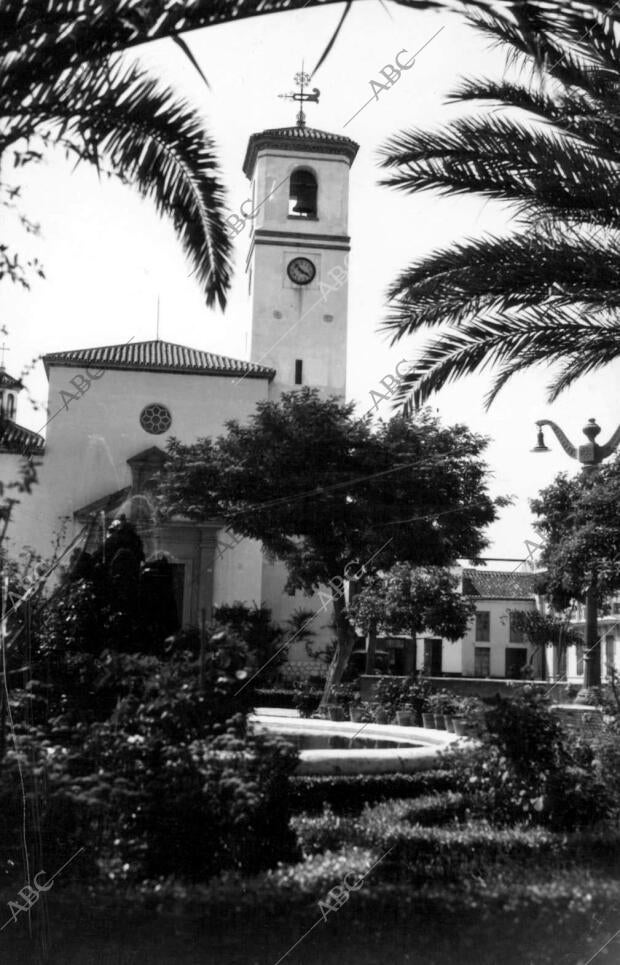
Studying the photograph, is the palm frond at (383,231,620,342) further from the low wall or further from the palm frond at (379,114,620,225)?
the low wall

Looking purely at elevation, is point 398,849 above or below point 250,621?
below

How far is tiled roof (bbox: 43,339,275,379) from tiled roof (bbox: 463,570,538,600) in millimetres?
8443

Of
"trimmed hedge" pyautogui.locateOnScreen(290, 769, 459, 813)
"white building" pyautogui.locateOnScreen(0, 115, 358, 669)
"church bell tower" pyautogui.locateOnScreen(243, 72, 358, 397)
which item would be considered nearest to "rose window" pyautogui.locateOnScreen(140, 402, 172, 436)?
"white building" pyautogui.locateOnScreen(0, 115, 358, 669)

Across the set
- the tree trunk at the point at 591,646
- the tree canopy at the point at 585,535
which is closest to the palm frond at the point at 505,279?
the tree canopy at the point at 585,535

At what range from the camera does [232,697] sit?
451cm

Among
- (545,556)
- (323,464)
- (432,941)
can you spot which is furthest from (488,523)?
(432,941)

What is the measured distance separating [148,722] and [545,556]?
9.47m

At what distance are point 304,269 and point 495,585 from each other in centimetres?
1008

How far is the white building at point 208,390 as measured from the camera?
10.4m

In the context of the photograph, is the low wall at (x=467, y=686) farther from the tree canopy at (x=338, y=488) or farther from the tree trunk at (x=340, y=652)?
the tree canopy at (x=338, y=488)

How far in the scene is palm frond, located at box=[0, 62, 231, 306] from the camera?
386 cm

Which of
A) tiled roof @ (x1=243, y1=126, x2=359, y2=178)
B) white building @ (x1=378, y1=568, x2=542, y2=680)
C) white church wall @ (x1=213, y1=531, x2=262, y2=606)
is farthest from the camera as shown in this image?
white building @ (x1=378, y1=568, x2=542, y2=680)

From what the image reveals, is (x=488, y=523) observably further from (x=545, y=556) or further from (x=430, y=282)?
(x=430, y=282)

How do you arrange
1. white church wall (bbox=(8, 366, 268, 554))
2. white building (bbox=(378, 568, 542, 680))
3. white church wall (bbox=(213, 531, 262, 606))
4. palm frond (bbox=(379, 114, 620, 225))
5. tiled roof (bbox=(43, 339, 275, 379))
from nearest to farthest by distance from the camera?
palm frond (bbox=(379, 114, 620, 225)) < tiled roof (bbox=(43, 339, 275, 379)) < white church wall (bbox=(8, 366, 268, 554)) < white church wall (bbox=(213, 531, 262, 606)) < white building (bbox=(378, 568, 542, 680))
